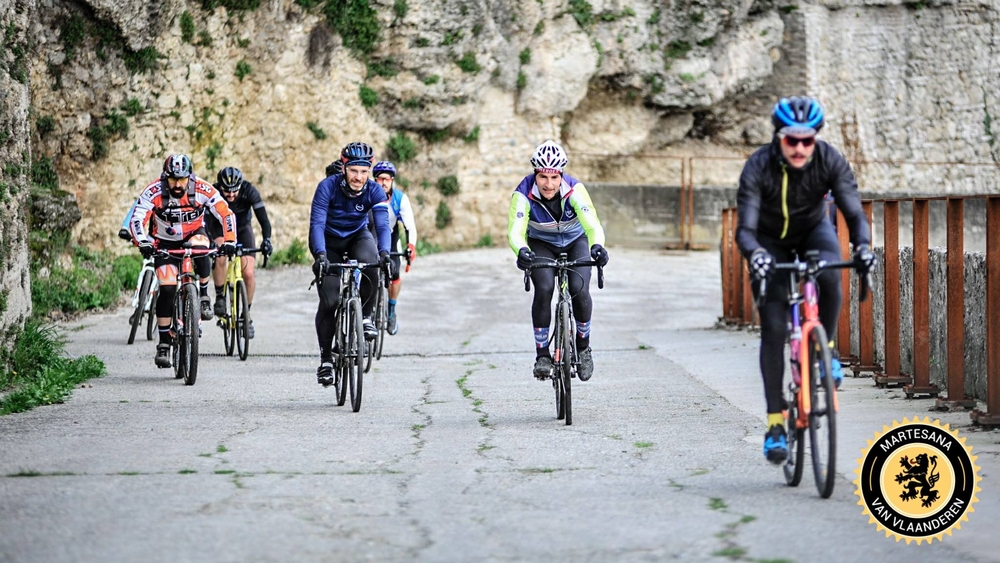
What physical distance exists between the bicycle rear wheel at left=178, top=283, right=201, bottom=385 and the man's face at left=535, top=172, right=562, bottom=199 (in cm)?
327

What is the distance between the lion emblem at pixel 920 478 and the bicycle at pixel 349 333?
14.3 ft

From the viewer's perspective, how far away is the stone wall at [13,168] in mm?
10555

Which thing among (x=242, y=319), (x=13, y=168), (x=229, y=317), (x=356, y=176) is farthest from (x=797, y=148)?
(x=229, y=317)

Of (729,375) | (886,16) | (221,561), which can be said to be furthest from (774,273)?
(886,16)

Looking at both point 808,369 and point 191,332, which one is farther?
point 191,332

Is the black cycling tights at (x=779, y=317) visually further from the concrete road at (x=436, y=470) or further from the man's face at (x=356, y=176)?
the man's face at (x=356, y=176)

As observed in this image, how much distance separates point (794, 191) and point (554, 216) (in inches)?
126

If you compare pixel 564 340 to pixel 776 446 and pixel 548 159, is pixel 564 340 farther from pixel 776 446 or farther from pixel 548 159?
pixel 776 446

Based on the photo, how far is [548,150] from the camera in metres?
9.29

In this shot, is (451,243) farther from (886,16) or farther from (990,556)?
(990,556)

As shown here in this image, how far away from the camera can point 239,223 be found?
1477cm

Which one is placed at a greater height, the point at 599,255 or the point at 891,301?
the point at 599,255

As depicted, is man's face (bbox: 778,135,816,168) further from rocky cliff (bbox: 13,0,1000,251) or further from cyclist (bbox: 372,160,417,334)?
rocky cliff (bbox: 13,0,1000,251)

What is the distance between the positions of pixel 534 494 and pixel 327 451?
5.72 ft
